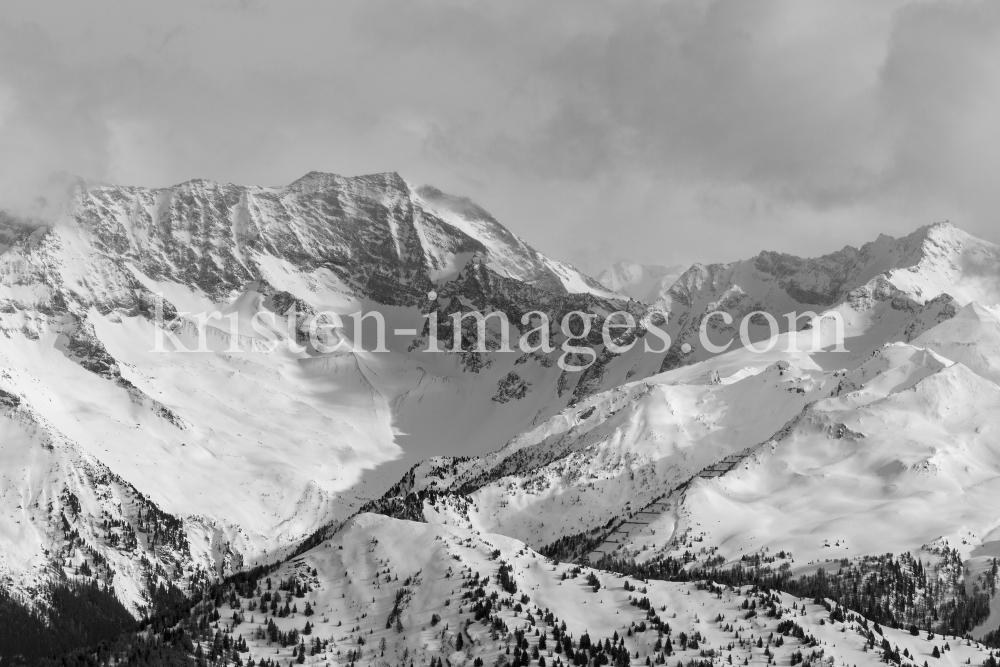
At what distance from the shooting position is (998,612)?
175 meters

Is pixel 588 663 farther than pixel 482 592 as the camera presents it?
No

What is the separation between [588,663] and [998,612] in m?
91.9

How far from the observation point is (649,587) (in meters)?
131

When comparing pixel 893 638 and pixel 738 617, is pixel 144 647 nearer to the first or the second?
pixel 738 617

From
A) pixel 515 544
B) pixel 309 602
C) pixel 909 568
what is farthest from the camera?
pixel 909 568

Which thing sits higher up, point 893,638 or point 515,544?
point 515,544

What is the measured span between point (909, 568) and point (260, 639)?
113640 millimetres

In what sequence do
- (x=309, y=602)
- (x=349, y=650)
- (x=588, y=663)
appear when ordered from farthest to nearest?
(x=309, y=602) → (x=349, y=650) → (x=588, y=663)

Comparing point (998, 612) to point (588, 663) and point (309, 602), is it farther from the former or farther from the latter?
point (309, 602)

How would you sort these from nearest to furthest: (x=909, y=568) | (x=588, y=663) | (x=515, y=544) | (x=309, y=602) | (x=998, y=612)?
(x=588, y=663) < (x=309, y=602) < (x=515, y=544) < (x=998, y=612) < (x=909, y=568)

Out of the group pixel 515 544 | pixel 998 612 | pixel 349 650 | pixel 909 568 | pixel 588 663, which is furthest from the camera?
pixel 909 568

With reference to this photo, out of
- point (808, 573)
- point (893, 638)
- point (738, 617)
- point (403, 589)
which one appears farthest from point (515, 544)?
point (808, 573)

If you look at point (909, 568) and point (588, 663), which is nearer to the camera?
point (588, 663)

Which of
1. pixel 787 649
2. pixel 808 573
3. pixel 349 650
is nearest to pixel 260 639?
pixel 349 650
